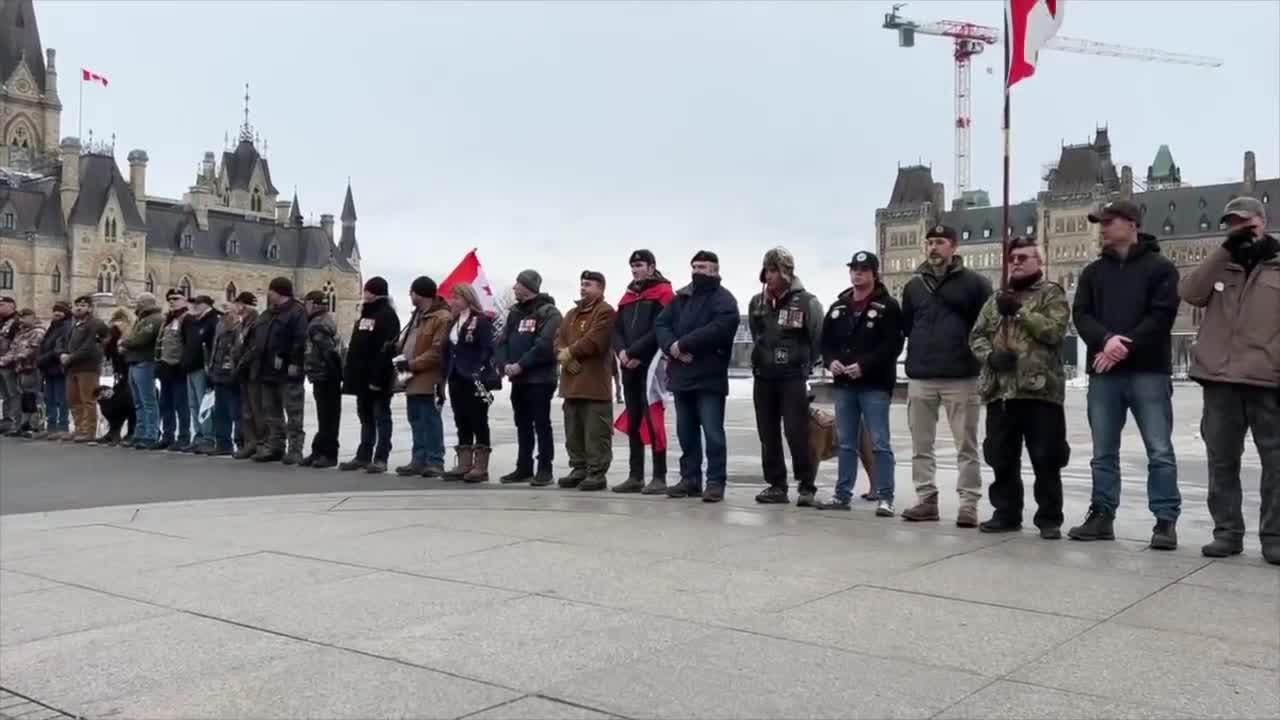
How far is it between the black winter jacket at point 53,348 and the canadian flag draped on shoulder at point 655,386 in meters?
9.79

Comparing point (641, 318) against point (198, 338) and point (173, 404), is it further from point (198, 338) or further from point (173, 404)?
point (173, 404)

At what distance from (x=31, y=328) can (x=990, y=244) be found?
125m

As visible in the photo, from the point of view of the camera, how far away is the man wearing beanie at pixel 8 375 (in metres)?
17.5

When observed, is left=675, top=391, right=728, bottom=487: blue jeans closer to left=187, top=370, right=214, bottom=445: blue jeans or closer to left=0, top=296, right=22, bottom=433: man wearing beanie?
left=187, top=370, right=214, bottom=445: blue jeans

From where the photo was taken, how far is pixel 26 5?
11450 cm

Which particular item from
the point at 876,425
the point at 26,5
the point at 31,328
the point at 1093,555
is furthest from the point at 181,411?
the point at 26,5

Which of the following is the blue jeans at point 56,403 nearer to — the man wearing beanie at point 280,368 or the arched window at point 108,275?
the man wearing beanie at point 280,368

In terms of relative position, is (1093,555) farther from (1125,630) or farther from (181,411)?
(181,411)

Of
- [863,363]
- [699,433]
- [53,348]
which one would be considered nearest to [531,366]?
[699,433]

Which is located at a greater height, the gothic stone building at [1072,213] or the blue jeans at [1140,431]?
the gothic stone building at [1072,213]

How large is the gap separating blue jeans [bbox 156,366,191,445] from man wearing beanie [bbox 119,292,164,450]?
206 mm

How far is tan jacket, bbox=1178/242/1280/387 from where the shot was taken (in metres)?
6.67

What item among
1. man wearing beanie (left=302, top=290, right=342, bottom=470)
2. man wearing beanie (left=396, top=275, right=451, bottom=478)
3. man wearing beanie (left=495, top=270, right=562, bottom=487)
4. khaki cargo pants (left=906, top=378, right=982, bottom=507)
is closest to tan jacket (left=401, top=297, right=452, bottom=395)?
man wearing beanie (left=396, top=275, right=451, bottom=478)

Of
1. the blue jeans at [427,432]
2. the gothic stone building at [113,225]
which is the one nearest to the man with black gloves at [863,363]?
the blue jeans at [427,432]
